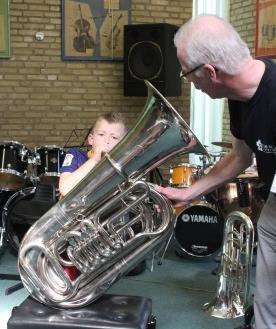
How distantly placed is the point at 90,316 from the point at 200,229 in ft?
6.37

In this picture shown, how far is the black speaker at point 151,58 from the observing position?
5297 mm

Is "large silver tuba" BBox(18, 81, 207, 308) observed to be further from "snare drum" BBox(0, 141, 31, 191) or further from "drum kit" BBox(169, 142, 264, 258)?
"snare drum" BBox(0, 141, 31, 191)

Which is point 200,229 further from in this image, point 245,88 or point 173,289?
point 245,88

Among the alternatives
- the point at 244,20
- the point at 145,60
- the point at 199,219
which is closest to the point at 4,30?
the point at 145,60

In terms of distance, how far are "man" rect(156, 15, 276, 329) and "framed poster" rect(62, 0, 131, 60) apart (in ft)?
13.4

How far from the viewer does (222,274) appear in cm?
303

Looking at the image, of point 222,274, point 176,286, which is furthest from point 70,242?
point 176,286

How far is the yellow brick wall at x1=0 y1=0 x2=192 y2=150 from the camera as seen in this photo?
570cm

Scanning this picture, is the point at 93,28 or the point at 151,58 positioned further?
the point at 93,28

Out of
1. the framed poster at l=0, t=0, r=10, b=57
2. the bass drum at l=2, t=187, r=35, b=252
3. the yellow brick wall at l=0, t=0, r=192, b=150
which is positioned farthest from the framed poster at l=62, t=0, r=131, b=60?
the bass drum at l=2, t=187, r=35, b=252

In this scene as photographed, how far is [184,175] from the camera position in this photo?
4109 millimetres

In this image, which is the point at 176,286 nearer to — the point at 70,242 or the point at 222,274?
the point at 222,274

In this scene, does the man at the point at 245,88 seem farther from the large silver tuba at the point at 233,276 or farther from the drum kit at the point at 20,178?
the drum kit at the point at 20,178

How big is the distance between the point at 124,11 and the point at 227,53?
14.5 feet
